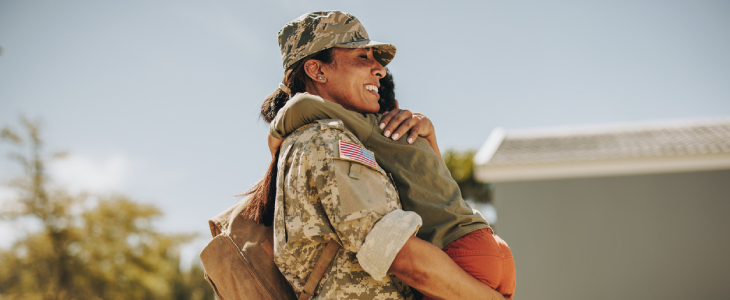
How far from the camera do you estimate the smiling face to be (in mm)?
2053

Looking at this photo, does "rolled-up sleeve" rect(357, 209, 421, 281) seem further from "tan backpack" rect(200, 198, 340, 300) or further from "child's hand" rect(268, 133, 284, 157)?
"child's hand" rect(268, 133, 284, 157)

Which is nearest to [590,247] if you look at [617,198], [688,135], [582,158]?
[617,198]

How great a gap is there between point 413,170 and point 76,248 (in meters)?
25.1

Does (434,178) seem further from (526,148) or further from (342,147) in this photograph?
(526,148)

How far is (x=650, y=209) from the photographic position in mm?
11891

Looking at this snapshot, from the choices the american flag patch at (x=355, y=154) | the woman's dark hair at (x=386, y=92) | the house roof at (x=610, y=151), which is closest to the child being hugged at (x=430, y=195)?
the american flag patch at (x=355, y=154)

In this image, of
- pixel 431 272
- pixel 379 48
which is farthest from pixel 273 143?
pixel 431 272

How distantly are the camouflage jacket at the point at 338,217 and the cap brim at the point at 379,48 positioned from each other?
0.48m

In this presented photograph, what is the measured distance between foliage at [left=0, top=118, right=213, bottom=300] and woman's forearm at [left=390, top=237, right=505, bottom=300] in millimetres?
24453

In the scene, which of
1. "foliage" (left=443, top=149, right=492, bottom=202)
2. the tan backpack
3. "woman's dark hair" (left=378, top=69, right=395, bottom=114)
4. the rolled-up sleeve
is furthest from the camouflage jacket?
"foliage" (left=443, top=149, right=492, bottom=202)

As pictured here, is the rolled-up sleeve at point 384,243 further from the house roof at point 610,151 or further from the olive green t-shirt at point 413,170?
the house roof at point 610,151

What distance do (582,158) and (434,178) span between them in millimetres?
12060

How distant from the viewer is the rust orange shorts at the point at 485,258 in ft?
5.31

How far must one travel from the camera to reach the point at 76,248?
2239cm
